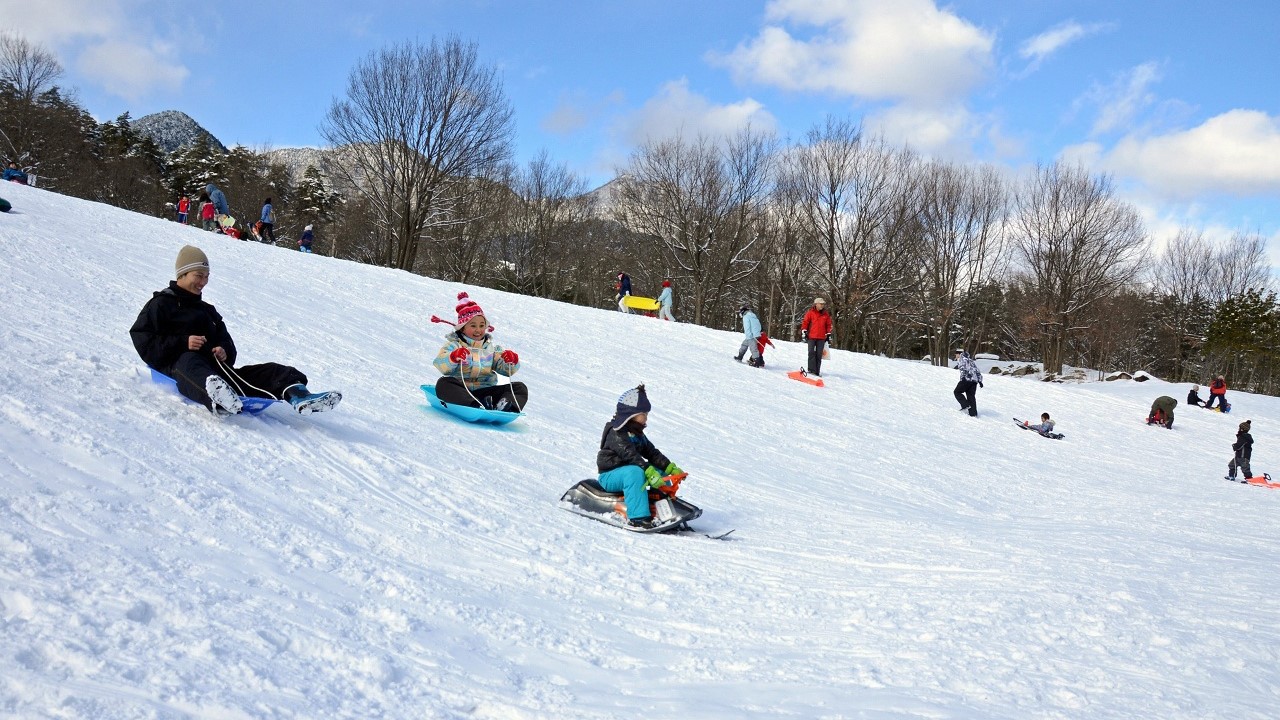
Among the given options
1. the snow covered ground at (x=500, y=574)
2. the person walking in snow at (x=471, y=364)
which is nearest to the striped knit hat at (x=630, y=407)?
the snow covered ground at (x=500, y=574)

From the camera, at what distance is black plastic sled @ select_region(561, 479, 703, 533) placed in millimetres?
5676

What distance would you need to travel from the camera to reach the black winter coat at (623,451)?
5.79 meters

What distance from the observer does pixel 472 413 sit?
7957 millimetres

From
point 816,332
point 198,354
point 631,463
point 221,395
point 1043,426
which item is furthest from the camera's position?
point 816,332

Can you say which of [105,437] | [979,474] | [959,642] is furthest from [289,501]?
[979,474]

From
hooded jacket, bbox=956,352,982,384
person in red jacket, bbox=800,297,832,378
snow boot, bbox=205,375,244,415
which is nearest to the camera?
snow boot, bbox=205,375,244,415

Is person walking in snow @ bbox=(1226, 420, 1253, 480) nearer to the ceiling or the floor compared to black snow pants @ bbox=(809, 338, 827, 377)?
nearer to the floor

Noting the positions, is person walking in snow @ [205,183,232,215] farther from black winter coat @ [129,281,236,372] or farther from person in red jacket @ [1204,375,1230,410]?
person in red jacket @ [1204,375,1230,410]

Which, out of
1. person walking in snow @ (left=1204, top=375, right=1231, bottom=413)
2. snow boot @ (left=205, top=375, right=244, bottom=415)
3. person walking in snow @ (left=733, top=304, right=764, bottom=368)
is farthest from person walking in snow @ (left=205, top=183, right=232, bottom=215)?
person walking in snow @ (left=1204, top=375, right=1231, bottom=413)

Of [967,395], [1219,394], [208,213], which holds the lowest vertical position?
[967,395]

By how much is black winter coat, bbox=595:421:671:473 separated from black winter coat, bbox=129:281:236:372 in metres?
2.88

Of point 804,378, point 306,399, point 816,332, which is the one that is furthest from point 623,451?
point 816,332

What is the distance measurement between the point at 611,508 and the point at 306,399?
97.1 inches

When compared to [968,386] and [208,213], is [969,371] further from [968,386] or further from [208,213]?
[208,213]
